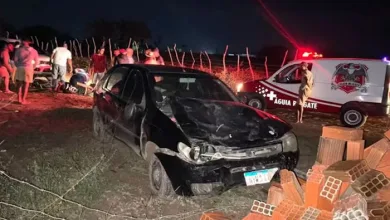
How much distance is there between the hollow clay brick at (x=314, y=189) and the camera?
3.51m

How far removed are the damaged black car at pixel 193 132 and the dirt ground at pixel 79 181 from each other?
339 millimetres

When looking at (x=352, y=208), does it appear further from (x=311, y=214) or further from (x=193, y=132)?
(x=193, y=132)

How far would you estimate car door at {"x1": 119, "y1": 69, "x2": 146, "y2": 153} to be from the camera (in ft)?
18.5

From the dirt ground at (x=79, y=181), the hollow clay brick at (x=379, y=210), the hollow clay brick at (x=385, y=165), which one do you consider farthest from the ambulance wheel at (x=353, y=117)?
the hollow clay brick at (x=379, y=210)

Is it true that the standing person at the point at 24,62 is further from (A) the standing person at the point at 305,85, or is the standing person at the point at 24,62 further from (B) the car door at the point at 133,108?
(A) the standing person at the point at 305,85

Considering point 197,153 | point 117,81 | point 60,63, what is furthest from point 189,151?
point 60,63

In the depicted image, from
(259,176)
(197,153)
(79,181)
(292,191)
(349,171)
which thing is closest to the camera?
(349,171)

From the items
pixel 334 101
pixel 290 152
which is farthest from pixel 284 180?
pixel 334 101

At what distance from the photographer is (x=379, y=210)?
314 cm

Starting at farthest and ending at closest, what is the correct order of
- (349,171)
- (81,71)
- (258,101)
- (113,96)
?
1. (81,71)
2. (258,101)
3. (113,96)
4. (349,171)

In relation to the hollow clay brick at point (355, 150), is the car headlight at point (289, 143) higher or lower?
lower

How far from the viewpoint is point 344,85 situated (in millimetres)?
10789

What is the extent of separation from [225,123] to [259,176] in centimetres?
84

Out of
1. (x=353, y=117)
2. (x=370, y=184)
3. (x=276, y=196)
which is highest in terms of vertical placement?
(x=370, y=184)
